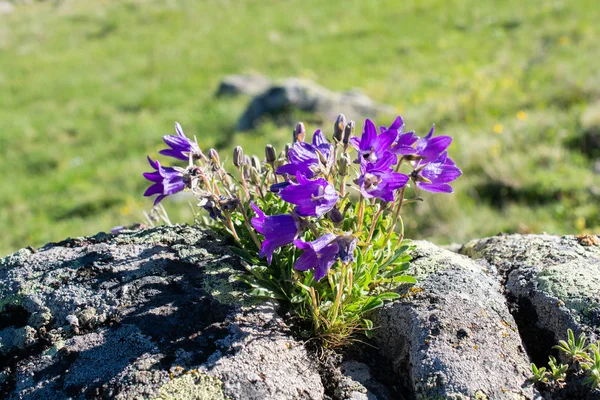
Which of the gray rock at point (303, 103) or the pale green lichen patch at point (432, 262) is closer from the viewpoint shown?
the pale green lichen patch at point (432, 262)

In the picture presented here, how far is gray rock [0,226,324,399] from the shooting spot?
2113 mm

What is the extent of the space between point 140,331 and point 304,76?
1224 centimetres

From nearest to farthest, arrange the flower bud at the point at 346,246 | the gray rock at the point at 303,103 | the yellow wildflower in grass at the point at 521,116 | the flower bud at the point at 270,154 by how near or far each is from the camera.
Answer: the flower bud at the point at 346,246
the flower bud at the point at 270,154
the yellow wildflower in grass at the point at 521,116
the gray rock at the point at 303,103

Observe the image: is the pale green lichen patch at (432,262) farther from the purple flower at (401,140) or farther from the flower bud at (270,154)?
the flower bud at (270,154)

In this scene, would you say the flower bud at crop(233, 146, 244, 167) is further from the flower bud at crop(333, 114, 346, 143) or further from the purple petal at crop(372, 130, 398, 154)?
the purple petal at crop(372, 130, 398, 154)

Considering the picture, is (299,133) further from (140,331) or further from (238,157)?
(140,331)

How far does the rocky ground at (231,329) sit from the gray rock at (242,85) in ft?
34.5

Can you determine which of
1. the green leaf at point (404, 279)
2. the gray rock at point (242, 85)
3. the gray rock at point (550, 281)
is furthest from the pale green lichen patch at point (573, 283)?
the gray rock at point (242, 85)

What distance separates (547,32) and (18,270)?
13285 mm

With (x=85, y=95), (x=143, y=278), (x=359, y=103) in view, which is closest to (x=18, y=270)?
(x=143, y=278)

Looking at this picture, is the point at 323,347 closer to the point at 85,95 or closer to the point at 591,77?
the point at 591,77

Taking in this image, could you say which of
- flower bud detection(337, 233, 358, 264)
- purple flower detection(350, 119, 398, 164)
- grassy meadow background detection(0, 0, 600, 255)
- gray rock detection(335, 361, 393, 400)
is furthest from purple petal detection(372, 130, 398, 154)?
grassy meadow background detection(0, 0, 600, 255)

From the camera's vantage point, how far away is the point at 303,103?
1045cm

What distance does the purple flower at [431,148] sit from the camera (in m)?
2.35
